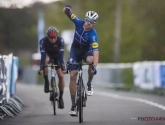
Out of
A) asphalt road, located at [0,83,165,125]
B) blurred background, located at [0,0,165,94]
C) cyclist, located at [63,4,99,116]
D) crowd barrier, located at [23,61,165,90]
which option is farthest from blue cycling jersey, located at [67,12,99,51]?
blurred background, located at [0,0,165,94]

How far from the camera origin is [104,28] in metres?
72.6

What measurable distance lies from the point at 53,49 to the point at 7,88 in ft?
5.54

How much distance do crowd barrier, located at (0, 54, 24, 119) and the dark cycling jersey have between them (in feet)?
2.86

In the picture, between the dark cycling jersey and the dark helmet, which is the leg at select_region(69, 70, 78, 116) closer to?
the dark helmet

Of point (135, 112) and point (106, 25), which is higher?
point (106, 25)

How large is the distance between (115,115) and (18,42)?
87.7 m

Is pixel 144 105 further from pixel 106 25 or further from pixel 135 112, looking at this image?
pixel 106 25

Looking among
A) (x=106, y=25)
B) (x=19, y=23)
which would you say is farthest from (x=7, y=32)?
(x=106, y=25)

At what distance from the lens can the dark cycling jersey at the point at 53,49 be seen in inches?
691

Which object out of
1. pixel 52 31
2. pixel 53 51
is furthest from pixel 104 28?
pixel 52 31

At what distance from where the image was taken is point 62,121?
1481 cm

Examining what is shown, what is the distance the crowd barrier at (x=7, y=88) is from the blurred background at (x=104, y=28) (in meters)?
29.8

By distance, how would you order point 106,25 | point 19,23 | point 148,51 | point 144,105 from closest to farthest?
point 144,105, point 106,25, point 148,51, point 19,23

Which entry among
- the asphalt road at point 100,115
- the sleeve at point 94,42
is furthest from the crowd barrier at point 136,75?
the sleeve at point 94,42
